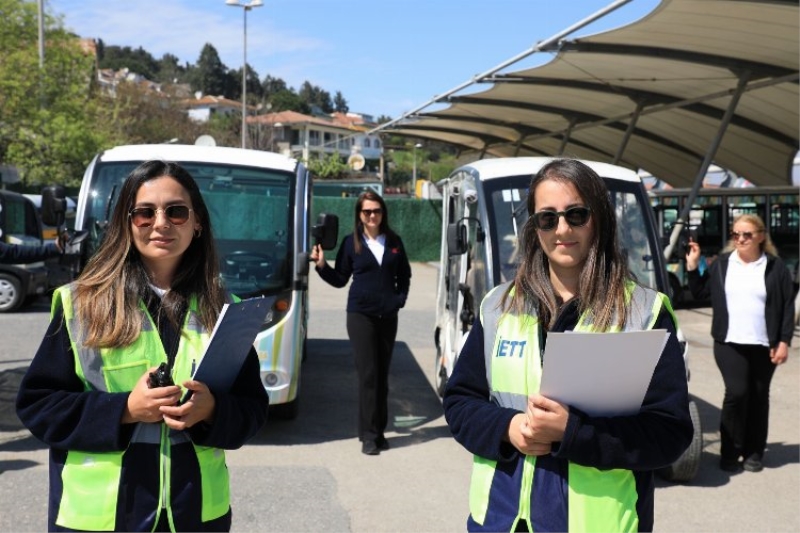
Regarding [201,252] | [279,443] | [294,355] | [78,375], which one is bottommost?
[279,443]

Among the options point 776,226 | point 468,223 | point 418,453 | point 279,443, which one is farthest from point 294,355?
point 776,226

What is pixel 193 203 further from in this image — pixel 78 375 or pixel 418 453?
pixel 418 453

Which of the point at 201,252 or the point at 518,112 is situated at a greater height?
the point at 518,112

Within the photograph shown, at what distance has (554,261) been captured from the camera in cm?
253

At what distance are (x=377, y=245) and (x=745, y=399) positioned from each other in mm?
3150

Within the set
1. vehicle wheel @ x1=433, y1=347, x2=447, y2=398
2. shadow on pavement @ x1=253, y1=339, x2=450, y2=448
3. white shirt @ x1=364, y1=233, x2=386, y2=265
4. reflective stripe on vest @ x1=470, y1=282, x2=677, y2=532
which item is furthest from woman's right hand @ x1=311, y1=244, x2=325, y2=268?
reflective stripe on vest @ x1=470, y1=282, x2=677, y2=532

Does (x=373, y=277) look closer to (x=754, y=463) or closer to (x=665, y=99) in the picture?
→ (x=754, y=463)

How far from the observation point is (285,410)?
7.91 metres

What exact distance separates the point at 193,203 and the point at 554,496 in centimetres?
136

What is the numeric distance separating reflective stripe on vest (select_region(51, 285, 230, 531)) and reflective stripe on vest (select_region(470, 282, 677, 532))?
764mm

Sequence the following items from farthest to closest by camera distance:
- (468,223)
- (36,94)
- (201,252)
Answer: (36,94)
(468,223)
(201,252)

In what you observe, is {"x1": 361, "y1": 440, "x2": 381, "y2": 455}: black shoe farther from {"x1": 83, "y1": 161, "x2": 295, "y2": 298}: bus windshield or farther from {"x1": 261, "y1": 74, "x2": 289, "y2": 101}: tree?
{"x1": 261, "y1": 74, "x2": 289, "y2": 101}: tree

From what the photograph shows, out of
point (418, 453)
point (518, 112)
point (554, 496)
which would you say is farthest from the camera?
point (518, 112)

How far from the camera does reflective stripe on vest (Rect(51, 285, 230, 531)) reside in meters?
2.35
